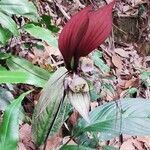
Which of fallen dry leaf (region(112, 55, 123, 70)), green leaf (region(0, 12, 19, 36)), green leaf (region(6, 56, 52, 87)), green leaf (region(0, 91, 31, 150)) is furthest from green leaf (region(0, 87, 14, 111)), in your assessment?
fallen dry leaf (region(112, 55, 123, 70))

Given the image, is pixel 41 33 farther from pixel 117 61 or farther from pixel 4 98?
pixel 117 61

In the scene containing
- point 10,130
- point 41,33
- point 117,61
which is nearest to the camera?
point 10,130

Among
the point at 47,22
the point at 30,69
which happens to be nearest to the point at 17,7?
the point at 30,69

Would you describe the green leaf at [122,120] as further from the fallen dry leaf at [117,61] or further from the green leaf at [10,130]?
the fallen dry leaf at [117,61]

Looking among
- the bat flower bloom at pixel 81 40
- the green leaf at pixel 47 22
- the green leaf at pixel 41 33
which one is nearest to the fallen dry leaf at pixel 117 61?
the green leaf at pixel 47 22

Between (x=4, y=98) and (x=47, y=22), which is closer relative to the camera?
(x=4, y=98)

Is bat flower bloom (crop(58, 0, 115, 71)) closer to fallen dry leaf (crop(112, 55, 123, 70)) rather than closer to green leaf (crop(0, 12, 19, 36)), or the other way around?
green leaf (crop(0, 12, 19, 36))
